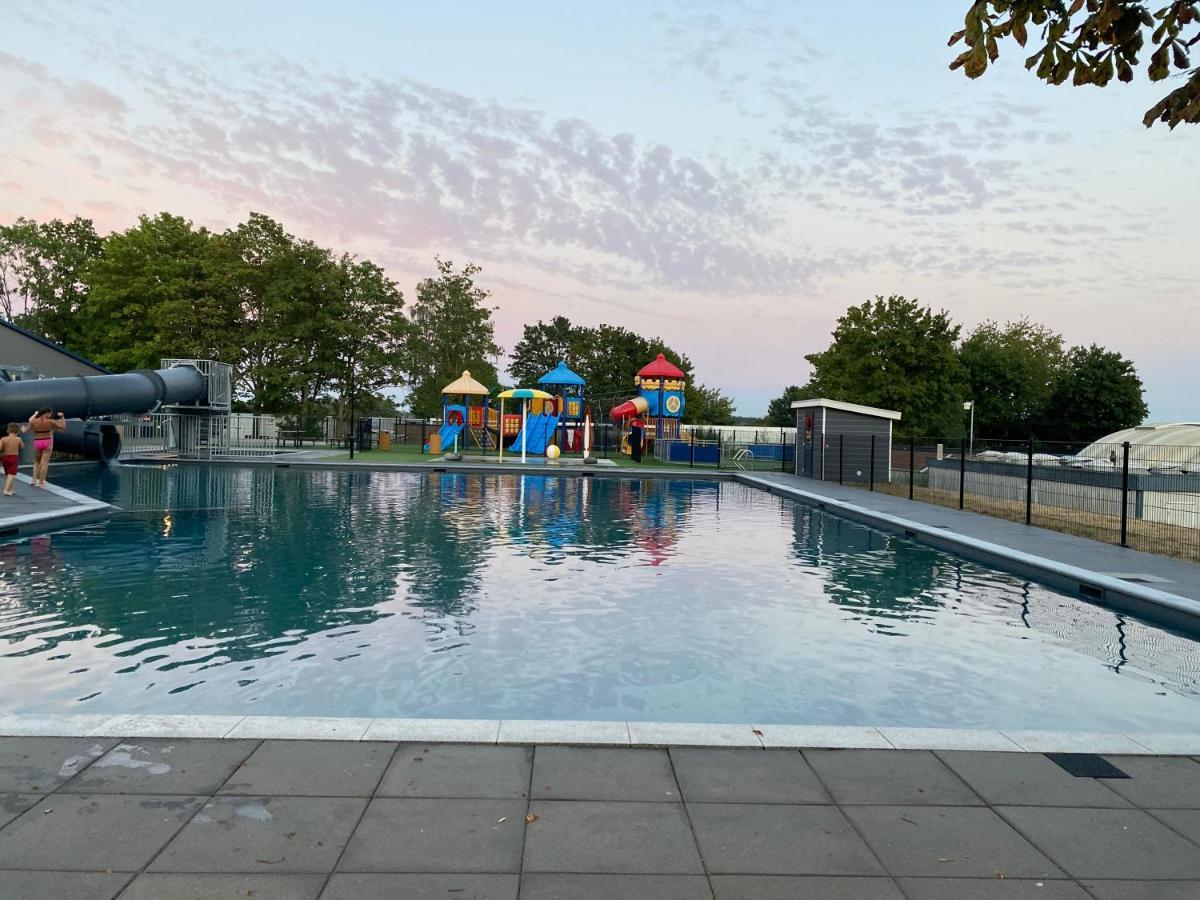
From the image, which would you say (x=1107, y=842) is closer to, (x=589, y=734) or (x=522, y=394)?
(x=589, y=734)

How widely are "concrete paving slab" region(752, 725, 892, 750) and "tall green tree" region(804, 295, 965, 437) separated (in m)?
45.2

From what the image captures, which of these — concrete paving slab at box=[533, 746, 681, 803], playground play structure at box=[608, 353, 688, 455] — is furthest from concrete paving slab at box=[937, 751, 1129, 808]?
playground play structure at box=[608, 353, 688, 455]

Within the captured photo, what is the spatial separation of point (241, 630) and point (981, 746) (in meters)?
6.16

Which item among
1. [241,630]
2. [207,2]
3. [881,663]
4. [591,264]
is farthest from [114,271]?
[881,663]

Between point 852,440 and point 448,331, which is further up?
point 448,331

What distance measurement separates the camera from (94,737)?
4188 millimetres

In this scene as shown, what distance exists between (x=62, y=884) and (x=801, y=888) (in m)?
2.63

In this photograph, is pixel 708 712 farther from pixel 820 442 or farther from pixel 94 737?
pixel 820 442

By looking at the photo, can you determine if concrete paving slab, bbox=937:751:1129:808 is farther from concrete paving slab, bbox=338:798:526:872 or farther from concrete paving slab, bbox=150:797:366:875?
concrete paving slab, bbox=150:797:366:875

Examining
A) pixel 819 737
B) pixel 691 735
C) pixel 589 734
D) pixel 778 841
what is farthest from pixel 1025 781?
pixel 589 734

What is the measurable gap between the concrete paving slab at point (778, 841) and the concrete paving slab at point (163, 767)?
2249 mm

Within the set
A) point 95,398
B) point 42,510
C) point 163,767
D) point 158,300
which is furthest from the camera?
point 158,300

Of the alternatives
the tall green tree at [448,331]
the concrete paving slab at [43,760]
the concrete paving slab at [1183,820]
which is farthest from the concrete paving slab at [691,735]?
the tall green tree at [448,331]

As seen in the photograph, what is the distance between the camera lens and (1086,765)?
4117 millimetres
